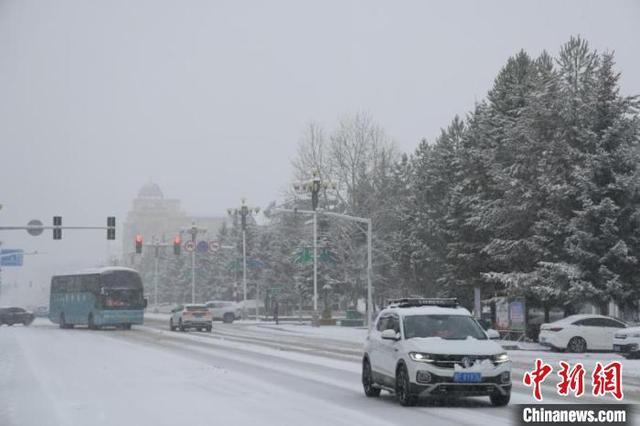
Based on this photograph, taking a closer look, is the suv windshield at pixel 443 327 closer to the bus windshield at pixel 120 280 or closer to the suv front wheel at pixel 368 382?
the suv front wheel at pixel 368 382

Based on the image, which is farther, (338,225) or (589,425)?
(338,225)

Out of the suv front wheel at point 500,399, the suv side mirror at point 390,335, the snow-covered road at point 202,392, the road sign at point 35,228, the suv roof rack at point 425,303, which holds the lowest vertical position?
the snow-covered road at point 202,392

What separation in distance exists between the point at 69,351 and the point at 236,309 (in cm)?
4599

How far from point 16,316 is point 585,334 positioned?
4838 cm

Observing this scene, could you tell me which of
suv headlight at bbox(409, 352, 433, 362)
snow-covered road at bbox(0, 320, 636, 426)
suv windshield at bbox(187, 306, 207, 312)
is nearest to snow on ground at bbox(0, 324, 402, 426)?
snow-covered road at bbox(0, 320, 636, 426)

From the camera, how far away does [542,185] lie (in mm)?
40906

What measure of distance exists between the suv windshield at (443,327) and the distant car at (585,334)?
18.2 metres

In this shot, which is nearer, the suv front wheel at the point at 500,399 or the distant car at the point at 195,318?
the suv front wheel at the point at 500,399

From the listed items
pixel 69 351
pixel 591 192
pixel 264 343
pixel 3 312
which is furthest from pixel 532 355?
pixel 3 312

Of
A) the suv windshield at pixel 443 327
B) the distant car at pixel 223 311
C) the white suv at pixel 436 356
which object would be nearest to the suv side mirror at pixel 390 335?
the white suv at pixel 436 356

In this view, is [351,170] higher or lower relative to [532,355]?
higher

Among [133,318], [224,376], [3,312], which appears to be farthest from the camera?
[3,312]

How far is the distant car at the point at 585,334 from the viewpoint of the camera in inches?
1371

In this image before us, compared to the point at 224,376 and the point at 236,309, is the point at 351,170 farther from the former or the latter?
the point at 224,376
